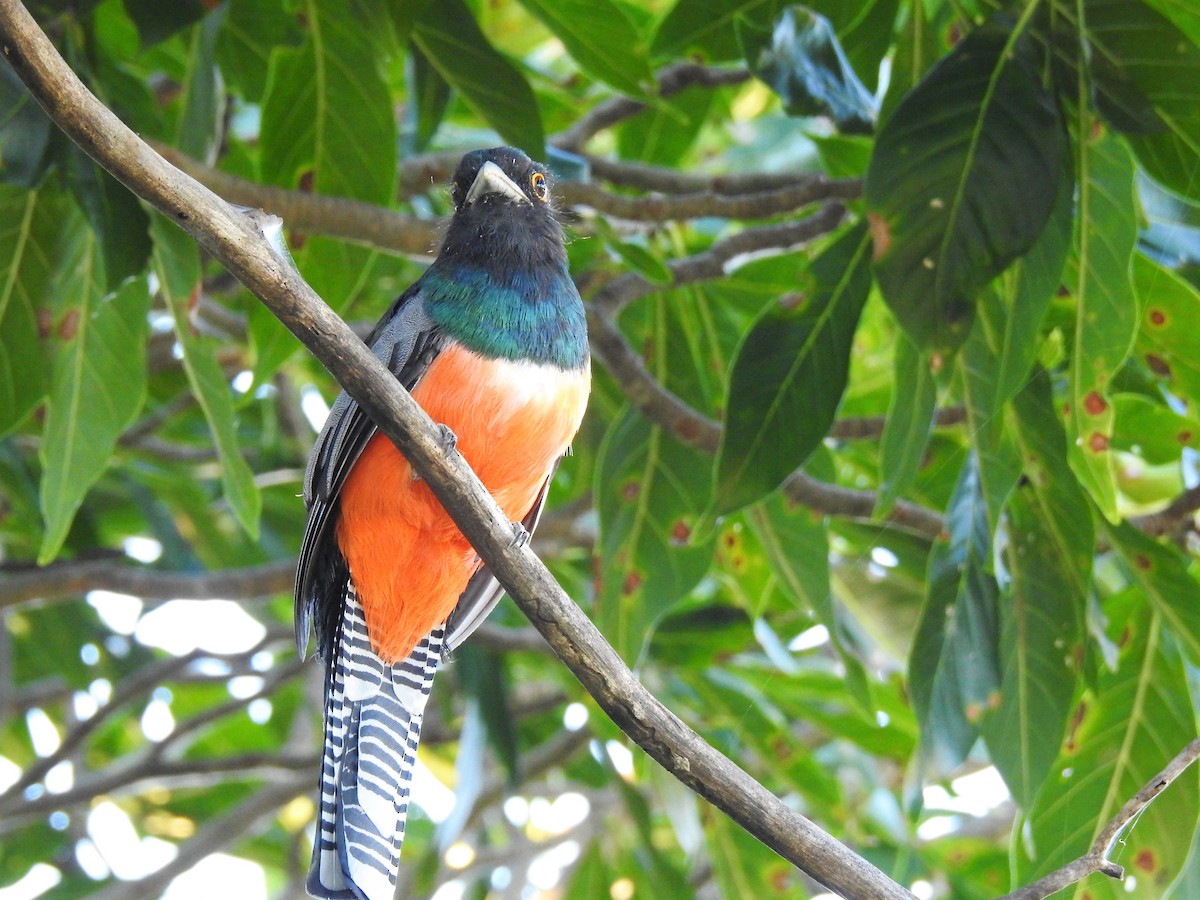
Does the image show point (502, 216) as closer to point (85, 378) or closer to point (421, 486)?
point (421, 486)

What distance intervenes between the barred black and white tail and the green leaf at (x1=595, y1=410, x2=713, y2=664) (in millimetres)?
591

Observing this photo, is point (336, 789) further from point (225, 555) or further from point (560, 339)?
point (225, 555)

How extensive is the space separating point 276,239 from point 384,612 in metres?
1.20

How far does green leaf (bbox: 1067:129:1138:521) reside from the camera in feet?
8.86

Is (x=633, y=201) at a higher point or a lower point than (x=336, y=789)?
higher

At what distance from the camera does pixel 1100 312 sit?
8.99 ft

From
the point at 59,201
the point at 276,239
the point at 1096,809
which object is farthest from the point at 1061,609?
the point at 59,201

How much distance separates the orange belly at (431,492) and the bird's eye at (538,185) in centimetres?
59

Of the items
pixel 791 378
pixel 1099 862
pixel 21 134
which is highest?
pixel 21 134

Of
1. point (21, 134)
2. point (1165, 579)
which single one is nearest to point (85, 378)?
point (21, 134)

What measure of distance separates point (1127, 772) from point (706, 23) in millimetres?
2146

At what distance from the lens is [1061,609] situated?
3.26 m

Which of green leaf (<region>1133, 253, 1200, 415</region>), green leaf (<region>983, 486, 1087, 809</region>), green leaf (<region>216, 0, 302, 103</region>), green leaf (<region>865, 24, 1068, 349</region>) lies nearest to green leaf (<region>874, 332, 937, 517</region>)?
green leaf (<region>865, 24, 1068, 349</region>)

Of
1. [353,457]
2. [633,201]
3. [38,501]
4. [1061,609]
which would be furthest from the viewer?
[38,501]
